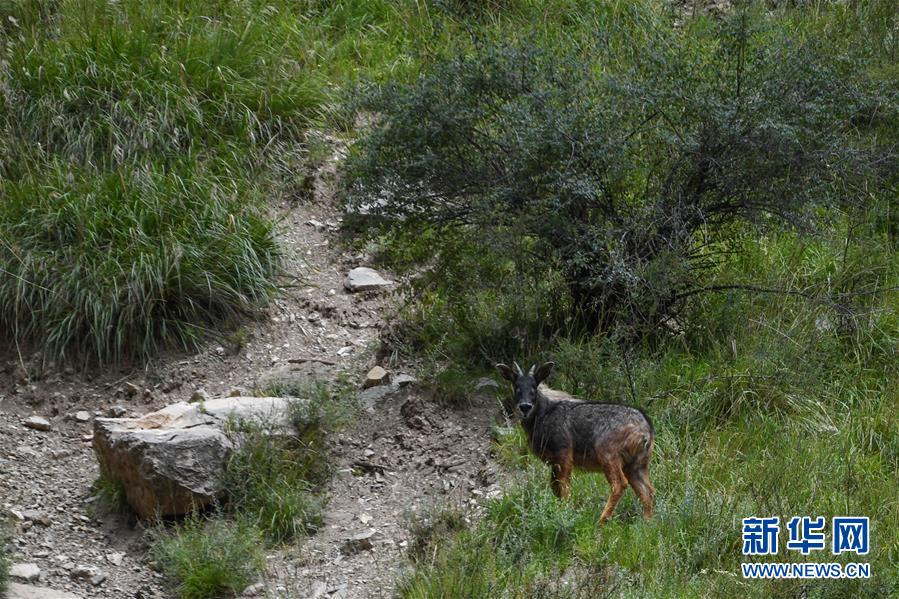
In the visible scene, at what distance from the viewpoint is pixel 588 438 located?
6.93 meters

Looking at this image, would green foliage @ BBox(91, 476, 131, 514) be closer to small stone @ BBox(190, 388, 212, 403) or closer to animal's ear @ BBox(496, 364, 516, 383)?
small stone @ BBox(190, 388, 212, 403)

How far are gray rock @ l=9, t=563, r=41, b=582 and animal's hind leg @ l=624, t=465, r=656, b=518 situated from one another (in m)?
3.51

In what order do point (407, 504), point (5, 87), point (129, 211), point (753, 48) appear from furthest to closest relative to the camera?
point (5, 87), point (129, 211), point (753, 48), point (407, 504)

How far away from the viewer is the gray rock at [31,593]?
6578 mm

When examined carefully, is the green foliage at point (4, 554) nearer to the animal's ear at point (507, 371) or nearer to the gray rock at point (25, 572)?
the gray rock at point (25, 572)

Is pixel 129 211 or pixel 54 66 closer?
pixel 129 211

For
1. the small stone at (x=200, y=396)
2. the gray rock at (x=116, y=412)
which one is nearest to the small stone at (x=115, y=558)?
the small stone at (x=200, y=396)

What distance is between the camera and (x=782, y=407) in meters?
8.23

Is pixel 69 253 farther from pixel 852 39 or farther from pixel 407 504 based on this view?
pixel 852 39

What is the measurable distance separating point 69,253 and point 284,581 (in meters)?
3.96

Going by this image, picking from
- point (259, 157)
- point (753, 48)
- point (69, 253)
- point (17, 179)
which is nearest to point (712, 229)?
point (753, 48)

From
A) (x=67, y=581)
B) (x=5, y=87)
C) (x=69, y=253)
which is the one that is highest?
(x=5, y=87)

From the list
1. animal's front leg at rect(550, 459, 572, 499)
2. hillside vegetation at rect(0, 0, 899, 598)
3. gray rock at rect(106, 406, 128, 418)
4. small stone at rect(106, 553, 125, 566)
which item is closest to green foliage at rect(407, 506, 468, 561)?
hillside vegetation at rect(0, 0, 899, 598)

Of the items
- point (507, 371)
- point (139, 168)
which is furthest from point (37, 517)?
point (139, 168)
